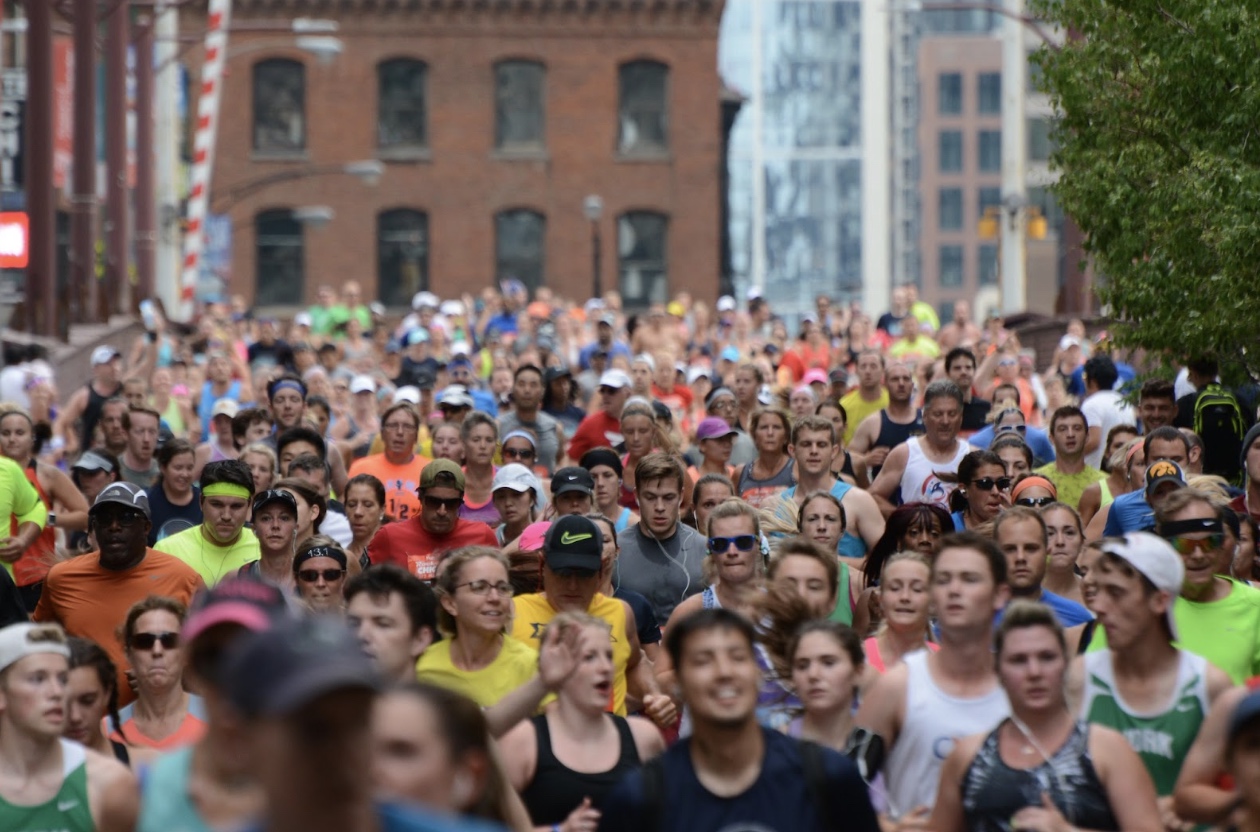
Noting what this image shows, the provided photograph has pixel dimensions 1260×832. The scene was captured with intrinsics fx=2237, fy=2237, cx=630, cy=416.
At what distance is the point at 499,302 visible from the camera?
3206 centimetres

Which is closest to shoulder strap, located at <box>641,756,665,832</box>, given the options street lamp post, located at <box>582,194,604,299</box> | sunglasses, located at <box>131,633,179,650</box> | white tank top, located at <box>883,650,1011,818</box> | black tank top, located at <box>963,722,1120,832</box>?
black tank top, located at <box>963,722,1120,832</box>

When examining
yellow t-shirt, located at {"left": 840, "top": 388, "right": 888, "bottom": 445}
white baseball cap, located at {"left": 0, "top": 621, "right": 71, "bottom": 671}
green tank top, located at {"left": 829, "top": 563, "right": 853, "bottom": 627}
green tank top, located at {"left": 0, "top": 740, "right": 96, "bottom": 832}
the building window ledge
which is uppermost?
the building window ledge

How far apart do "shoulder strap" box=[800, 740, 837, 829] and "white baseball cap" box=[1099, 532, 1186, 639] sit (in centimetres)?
141

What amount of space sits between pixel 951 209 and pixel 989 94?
737cm

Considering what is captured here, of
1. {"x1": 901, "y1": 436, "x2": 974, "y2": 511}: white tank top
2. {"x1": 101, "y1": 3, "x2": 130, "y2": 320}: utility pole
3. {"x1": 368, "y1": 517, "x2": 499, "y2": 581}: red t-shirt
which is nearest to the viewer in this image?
{"x1": 368, "y1": 517, "x2": 499, "y2": 581}: red t-shirt

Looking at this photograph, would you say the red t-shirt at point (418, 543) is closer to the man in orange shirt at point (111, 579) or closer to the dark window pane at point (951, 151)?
the man in orange shirt at point (111, 579)

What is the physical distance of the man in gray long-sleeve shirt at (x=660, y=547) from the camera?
413 inches

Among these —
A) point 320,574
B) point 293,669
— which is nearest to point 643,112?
point 320,574

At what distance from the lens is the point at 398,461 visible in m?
13.5

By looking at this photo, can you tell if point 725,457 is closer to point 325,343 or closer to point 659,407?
point 659,407

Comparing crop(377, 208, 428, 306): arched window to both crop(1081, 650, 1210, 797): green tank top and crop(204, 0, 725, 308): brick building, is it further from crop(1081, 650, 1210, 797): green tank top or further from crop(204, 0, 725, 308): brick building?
crop(1081, 650, 1210, 797): green tank top

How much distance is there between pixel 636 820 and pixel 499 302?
2674 cm

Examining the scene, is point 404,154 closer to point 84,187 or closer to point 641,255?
point 641,255

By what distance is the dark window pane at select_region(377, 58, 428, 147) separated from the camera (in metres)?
50.9
